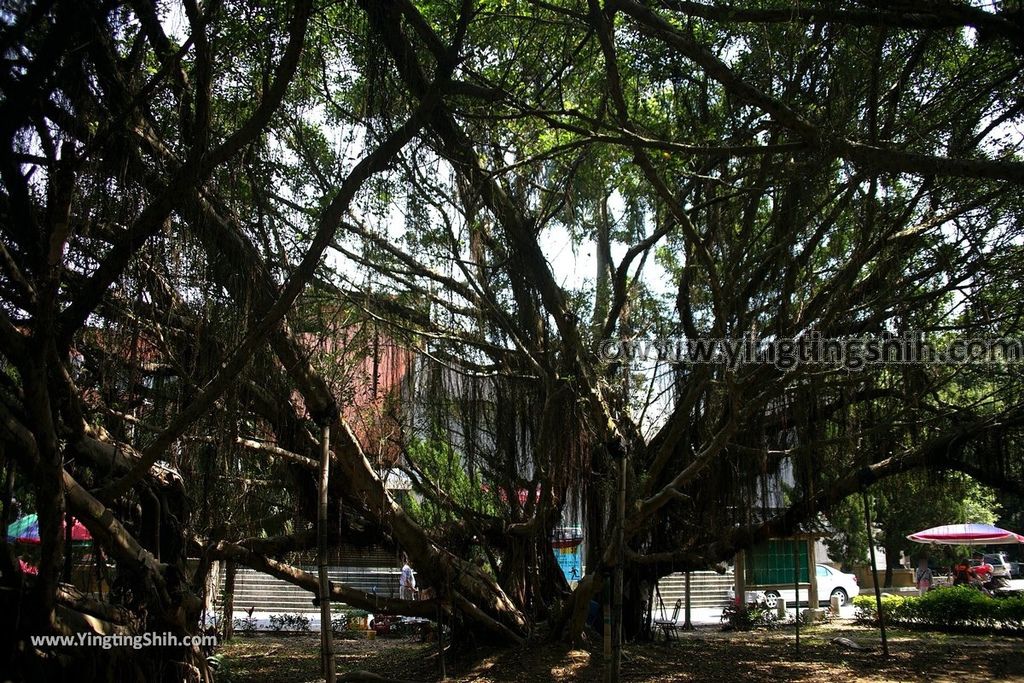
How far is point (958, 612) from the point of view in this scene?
39.8ft

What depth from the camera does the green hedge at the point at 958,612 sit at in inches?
453

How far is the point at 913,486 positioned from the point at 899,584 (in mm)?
15460

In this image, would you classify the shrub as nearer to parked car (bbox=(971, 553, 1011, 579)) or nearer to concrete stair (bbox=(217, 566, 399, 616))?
concrete stair (bbox=(217, 566, 399, 616))

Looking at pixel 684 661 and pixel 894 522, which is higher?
pixel 894 522

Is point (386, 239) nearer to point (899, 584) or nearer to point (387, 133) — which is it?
point (387, 133)

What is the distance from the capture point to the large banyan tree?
15.5 ft

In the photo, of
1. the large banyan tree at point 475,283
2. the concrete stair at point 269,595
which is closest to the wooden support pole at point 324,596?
the large banyan tree at point 475,283

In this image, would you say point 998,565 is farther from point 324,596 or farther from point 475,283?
point 324,596

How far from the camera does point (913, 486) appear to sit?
400 inches

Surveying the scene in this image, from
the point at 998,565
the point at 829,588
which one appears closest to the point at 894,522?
the point at 829,588

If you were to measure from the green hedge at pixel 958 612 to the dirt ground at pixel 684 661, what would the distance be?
52cm

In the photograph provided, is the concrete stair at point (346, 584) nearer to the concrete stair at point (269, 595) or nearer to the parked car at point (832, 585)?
the concrete stair at point (269, 595)

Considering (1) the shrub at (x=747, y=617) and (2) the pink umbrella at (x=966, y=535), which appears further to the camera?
(2) the pink umbrella at (x=966, y=535)

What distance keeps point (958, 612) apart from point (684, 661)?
5879mm
